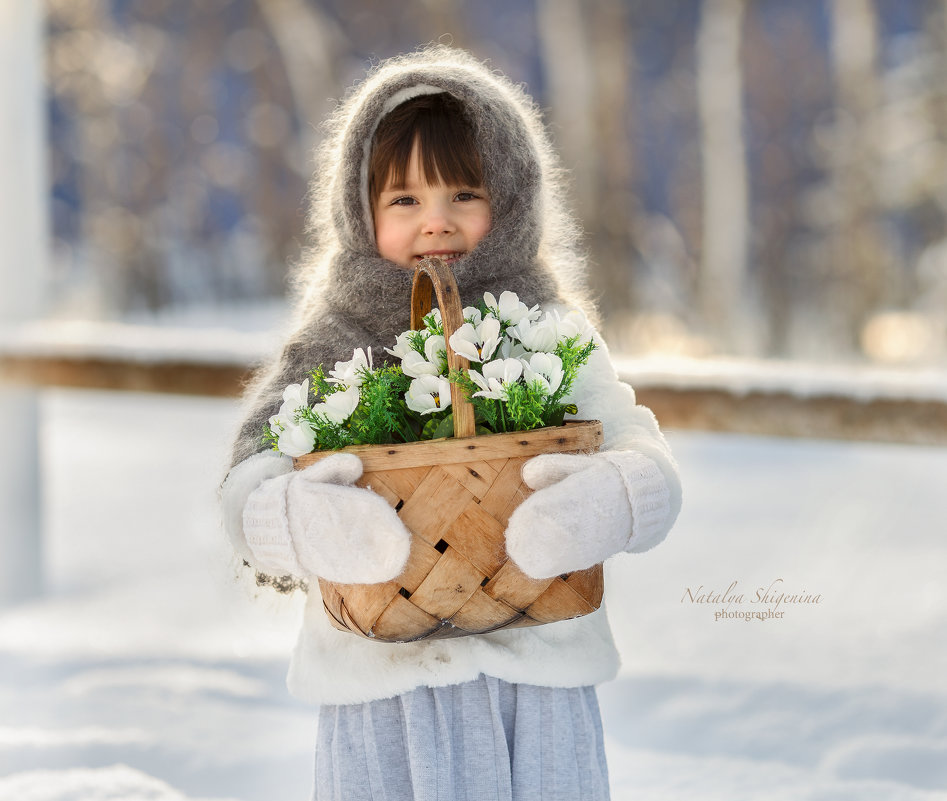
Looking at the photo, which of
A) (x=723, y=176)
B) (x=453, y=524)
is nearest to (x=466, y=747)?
(x=453, y=524)

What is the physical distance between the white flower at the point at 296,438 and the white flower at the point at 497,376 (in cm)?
22

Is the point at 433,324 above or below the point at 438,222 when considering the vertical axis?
below

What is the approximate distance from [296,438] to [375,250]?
392mm

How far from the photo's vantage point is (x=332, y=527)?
1.08 metres

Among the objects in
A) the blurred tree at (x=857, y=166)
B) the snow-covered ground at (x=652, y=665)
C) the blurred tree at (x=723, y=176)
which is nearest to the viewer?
the snow-covered ground at (x=652, y=665)

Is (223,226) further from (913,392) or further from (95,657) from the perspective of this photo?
(913,392)

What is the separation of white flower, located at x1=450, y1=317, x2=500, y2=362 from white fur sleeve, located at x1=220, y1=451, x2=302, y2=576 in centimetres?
26

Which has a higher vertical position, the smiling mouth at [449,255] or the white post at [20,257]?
the white post at [20,257]

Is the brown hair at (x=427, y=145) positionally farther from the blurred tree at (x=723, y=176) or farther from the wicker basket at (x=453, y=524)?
the blurred tree at (x=723, y=176)

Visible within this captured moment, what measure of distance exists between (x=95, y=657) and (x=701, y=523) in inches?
96.5

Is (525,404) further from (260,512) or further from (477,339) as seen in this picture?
(260,512)

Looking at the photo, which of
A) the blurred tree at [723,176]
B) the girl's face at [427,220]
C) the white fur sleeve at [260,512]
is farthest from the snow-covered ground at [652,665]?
the blurred tree at [723,176]

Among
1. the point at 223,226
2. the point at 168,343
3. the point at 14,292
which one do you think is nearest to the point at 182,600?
the point at 168,343

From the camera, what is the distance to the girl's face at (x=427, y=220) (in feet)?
4.61
